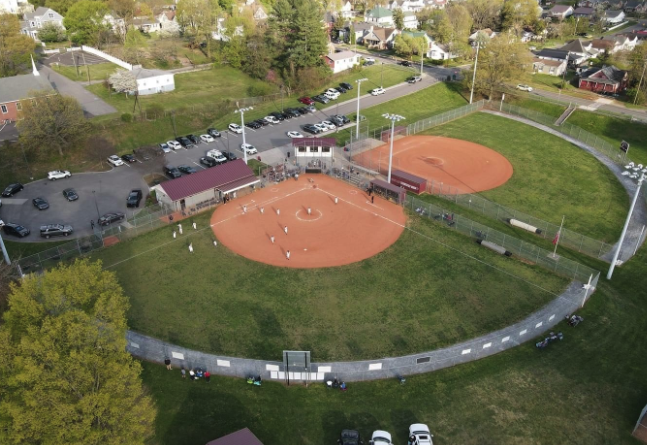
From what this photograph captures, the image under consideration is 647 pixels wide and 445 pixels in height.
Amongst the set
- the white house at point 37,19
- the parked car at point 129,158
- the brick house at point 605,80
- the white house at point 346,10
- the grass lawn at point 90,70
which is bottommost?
the parked car at point 129,158

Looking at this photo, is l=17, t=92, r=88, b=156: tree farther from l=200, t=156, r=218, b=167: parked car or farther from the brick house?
the brick house

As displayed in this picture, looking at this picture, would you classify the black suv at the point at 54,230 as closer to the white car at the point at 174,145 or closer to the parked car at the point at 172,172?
the parked car at the point at 172,172

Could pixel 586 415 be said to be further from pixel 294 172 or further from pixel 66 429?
pixel 294 172

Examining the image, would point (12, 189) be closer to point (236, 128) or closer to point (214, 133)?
point (214, 133)

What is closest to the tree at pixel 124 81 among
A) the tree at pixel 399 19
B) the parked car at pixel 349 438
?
the parked car at pixel 349 438

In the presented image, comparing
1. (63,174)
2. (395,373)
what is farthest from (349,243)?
(63,174)
